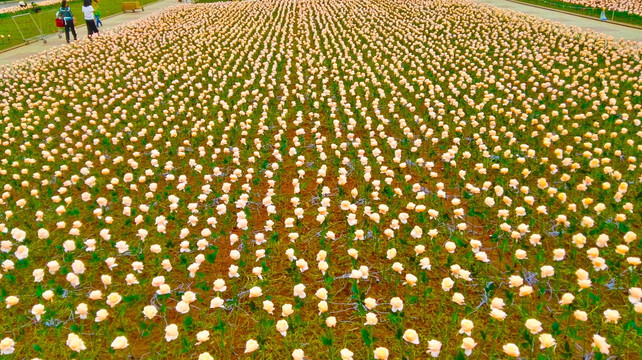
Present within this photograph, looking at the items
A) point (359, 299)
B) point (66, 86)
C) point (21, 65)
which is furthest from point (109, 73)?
point (359, 299)

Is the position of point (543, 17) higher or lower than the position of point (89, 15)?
lower

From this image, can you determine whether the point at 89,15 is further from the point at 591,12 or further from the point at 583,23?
the point at 591,12

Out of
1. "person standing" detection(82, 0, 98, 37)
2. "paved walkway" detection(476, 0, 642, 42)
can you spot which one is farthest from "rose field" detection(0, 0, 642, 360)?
"person standing" detection(82, 0, 98, 37)

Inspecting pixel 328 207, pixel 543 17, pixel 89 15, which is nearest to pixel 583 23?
pixel 543 17

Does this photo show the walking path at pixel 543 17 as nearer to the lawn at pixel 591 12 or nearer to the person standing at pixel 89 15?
the lawn at pixel 591 12

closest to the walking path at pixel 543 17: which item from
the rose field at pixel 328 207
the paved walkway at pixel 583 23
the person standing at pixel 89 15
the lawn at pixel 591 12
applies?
the paved walkway at pixel 583 23

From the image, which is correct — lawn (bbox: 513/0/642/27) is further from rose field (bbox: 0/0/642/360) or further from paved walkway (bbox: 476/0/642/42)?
rose field (bbox: 0/0/642/360)
